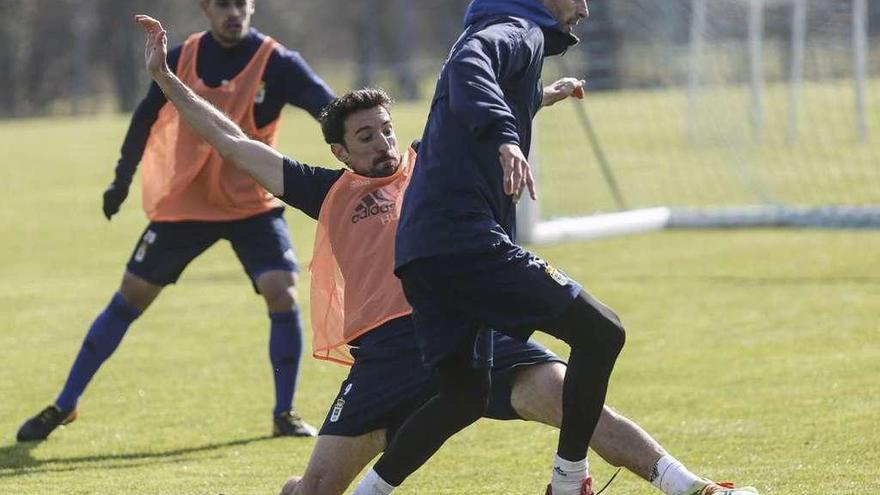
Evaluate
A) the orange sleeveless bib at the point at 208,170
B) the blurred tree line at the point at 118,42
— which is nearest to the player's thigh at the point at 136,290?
the orange sleeveless bib at the point at 208,170

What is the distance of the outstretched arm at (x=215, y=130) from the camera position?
17.5 feet

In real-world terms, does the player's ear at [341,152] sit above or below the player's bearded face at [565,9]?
below

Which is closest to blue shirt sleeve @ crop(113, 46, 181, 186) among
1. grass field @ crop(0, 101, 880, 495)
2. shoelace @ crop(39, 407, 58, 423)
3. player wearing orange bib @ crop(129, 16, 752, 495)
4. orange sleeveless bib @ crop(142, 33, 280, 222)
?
orange sleeveless bib @ crop(142, 33, 280, 222)

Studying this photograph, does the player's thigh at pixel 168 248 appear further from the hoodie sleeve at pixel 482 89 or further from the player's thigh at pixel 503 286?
the hoodie sleeve at pixel 482 89

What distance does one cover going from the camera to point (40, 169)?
976 inches

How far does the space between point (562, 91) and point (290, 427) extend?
2.43m

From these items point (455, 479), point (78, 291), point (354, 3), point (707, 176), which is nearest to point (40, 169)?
point (707, 176)

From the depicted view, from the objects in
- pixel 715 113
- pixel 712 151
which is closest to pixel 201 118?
pixel 712 151

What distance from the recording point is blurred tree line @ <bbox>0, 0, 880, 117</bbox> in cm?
4466

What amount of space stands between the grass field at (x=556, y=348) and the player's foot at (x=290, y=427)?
101 millimetres

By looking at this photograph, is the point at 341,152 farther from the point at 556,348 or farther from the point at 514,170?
the point at 556,348

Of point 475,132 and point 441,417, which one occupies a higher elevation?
point 475,132

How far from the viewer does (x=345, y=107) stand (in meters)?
5.30

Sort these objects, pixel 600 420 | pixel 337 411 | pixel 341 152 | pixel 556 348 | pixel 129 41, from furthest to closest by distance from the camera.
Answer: pixel 129 41 < pixel 556 348 < pixel 341 152 < pixel 337 411 < pixel 600 420
